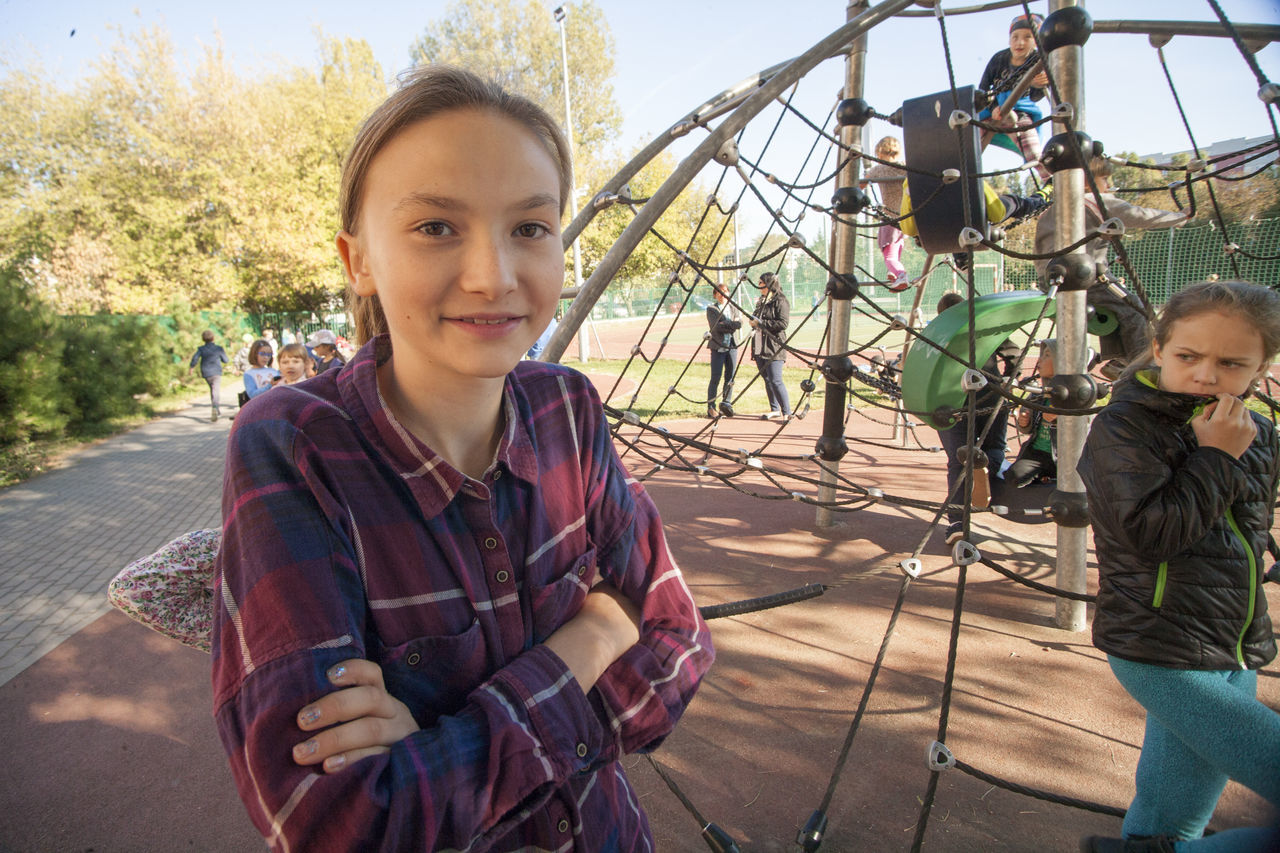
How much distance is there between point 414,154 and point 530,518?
1.67 feet

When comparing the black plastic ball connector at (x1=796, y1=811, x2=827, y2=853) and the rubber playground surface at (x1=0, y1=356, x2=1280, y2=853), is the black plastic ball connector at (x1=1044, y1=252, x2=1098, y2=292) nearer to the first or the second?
the rubber playground surface at (x1=0, y1=356, x2=1280, y2=853)

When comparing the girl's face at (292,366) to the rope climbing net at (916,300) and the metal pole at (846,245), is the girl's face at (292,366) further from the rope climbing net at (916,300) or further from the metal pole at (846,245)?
the metal pole at (846,245)

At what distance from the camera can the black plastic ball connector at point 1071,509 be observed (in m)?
2.99

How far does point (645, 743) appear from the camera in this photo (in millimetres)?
1042

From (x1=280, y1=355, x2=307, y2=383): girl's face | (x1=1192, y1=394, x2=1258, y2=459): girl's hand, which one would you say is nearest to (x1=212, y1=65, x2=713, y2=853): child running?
(x1=1192, y1=394, x2=1258, y2=459): girl's hand

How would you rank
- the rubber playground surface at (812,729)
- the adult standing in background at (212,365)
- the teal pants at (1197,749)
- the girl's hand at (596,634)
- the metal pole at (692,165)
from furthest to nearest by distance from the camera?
1. the adult standing in background at (212,365)
2. the metal pole at (692,165)
3. the rubber playground surface at (812,729)
4. the teal pants at (1197,749)
5. the girl's hand at (596,634)

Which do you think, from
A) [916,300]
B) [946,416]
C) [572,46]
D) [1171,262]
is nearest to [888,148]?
[916,300]

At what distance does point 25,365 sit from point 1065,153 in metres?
12.1

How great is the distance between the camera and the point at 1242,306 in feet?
5.50

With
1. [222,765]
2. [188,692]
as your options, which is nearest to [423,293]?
[222,765]

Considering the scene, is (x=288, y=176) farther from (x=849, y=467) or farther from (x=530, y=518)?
(x=530, y=518)

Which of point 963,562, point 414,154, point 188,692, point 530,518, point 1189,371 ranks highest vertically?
point 414,154

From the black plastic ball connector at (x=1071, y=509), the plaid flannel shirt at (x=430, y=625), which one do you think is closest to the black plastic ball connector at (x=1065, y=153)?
the black plastic ball connector at (x=1071, y=509)

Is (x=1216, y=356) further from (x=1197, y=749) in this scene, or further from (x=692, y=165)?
(x=692, y=165)
